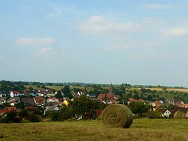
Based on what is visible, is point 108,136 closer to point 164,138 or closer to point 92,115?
point 164,138

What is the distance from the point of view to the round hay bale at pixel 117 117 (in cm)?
2239

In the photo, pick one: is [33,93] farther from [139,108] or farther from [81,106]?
[81,106]

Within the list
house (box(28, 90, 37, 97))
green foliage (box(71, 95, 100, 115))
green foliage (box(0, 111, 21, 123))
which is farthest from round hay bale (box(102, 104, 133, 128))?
house (box(28, 90, 37, 97))

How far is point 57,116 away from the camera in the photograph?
176 ft

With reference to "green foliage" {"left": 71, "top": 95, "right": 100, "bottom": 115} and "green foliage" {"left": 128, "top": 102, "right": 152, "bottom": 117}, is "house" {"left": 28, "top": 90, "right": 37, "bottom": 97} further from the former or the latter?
"green foliage" {"left": 71, "top": 95, "right": 100, "bottom": 115}

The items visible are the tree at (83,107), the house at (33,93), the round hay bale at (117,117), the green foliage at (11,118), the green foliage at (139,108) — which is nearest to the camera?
the round hay bale at (117,117)

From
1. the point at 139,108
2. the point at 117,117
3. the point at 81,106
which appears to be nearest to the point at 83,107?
the point at 81,106

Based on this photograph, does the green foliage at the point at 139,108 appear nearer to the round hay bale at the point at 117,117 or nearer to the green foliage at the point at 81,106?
the green foliage at the point at 81,106

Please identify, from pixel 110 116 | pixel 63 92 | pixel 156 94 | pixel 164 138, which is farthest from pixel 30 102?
pixel 164 138

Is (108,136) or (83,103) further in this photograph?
(83,103)

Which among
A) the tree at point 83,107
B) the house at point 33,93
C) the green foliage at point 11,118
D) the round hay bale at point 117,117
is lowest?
the house at point 33,93

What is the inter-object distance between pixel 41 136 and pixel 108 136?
320cm

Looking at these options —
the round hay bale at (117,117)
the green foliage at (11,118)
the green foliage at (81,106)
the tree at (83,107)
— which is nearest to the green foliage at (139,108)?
the tree at (83,107)

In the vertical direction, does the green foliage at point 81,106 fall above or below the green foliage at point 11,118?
above
